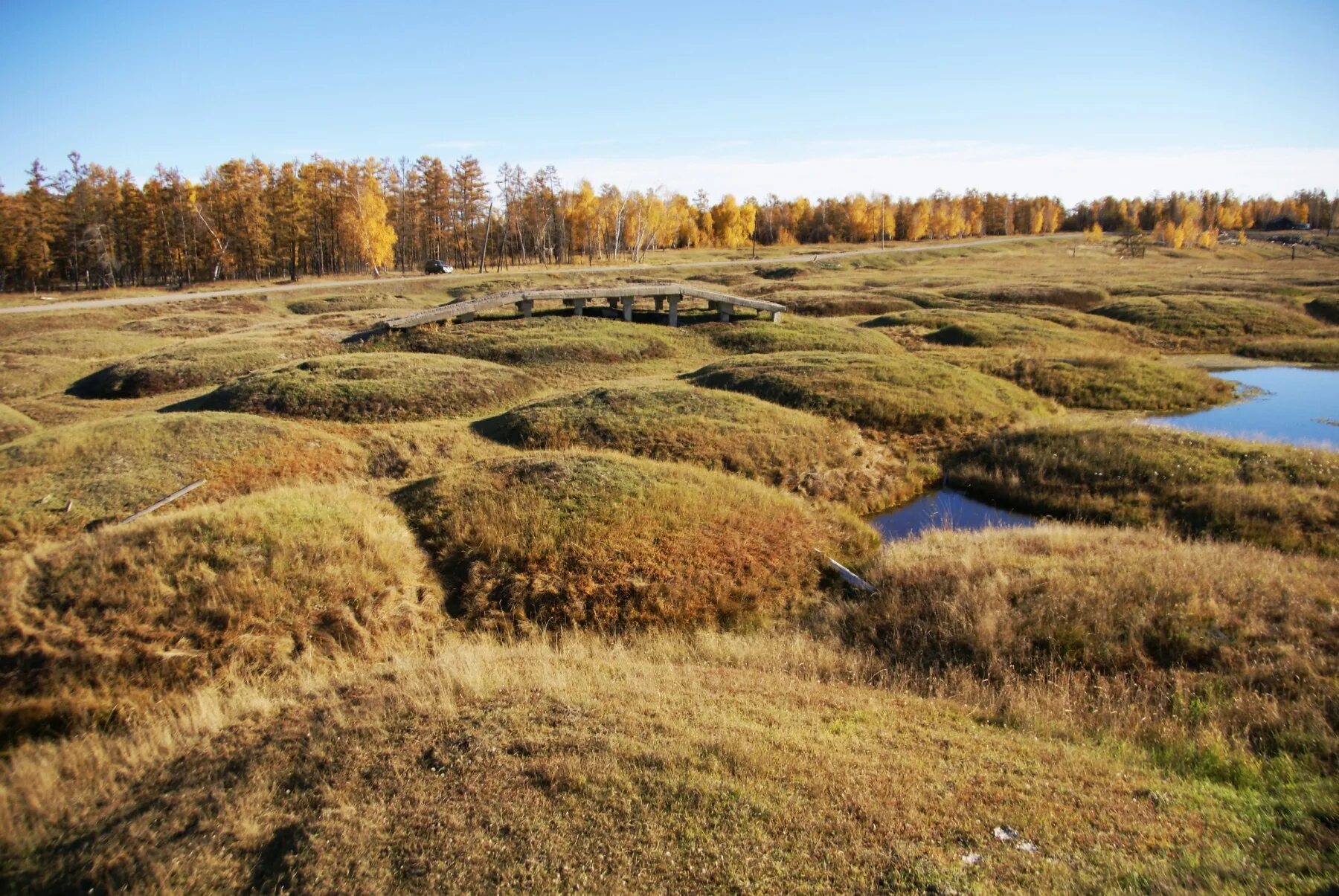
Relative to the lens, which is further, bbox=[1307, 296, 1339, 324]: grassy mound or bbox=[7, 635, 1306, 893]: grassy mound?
bbox=[1307, 296, 1339, 324]: grassy mound

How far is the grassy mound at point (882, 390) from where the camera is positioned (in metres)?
30.0

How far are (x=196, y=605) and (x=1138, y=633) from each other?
17.5m

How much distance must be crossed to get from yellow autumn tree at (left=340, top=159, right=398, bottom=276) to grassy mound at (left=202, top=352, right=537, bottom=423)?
5268cm

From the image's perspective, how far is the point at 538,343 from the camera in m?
41.6

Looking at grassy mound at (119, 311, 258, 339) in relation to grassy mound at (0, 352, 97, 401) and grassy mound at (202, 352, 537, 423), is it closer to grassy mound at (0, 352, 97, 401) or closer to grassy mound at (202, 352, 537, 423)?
grassy mound at (0, 352, 97, 401)

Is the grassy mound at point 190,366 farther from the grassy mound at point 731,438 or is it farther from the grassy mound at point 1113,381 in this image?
the grassy mound at point 1113,381

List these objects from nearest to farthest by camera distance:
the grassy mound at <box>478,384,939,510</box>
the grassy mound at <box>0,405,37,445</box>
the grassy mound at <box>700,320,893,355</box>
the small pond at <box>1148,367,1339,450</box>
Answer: the grassy mound at <box>478,384,939,510</box> → the grassy mound at <box>0,405,37,445</box> → the small pond at <box>1148,367,1339,450</box> → the grassy mound at <box>700,320,893,355</box>

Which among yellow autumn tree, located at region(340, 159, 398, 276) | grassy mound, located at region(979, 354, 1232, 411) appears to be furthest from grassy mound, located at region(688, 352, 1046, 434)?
yellow autumn tree, located at region(340, 159, 398, 276)

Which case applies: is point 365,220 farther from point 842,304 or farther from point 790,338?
point 790,338

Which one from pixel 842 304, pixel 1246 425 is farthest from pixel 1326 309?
pixel 1246 425

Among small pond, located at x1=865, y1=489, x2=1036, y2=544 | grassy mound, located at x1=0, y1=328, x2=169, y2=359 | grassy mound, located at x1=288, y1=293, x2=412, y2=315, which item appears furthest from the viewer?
grassy mound, located at x1=288, y1=293, x2=412, y2=315

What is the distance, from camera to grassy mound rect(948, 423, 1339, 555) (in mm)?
18375

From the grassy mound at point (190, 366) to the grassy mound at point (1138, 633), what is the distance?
36408 mm

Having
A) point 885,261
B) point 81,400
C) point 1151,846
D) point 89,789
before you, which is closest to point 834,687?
point 1151,846
